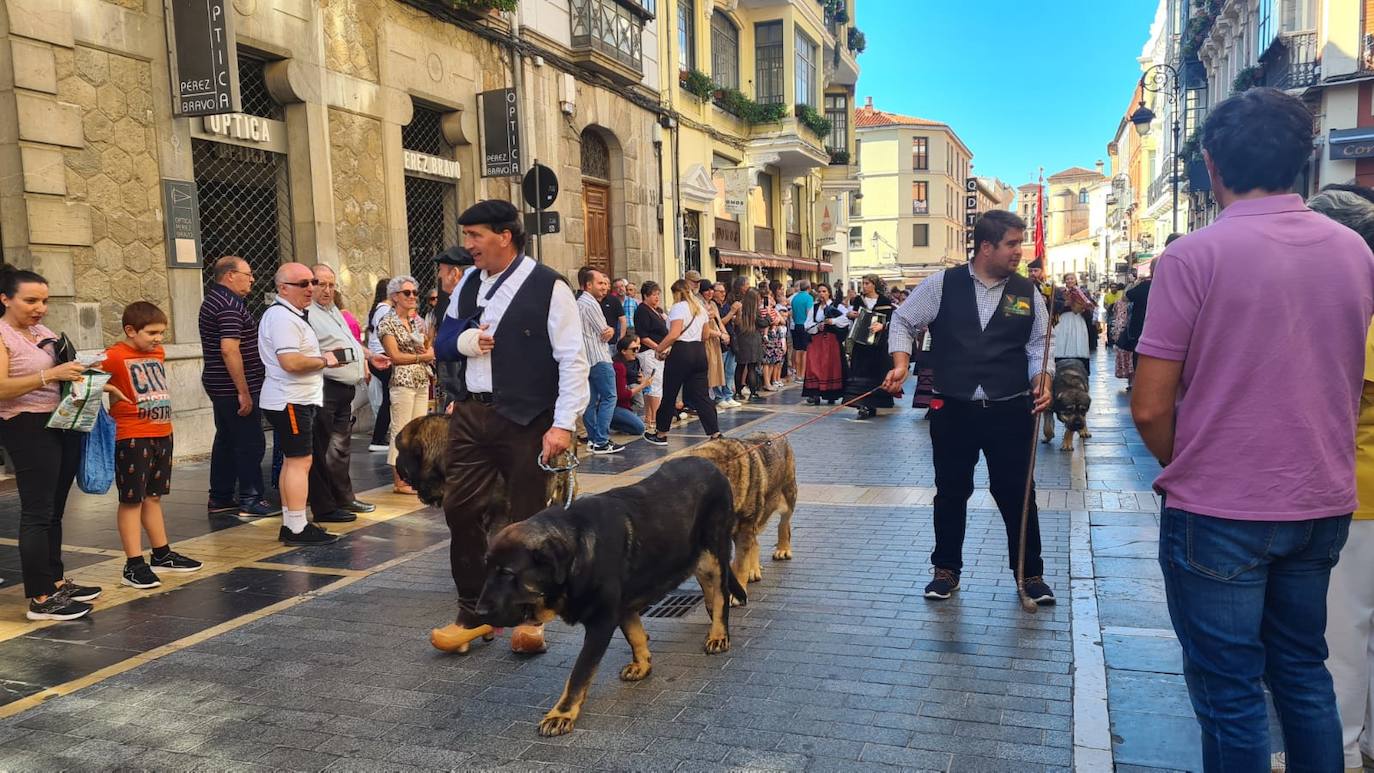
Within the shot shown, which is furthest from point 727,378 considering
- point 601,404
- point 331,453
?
point 331,453

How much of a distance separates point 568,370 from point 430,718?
1.54 m

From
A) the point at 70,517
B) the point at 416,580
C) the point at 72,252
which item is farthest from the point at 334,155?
the point at 416,580

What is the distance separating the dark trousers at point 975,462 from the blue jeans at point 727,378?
991 centimetres

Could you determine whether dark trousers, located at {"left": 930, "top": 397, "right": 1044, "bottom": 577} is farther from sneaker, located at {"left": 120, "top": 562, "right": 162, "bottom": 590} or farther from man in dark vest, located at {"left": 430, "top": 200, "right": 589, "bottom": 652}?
sneaker, located at {"left": 120, "top": 562, "right": 162, "bottom": 590}

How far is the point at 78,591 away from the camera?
5.11m

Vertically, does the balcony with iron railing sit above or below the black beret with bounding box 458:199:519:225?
above

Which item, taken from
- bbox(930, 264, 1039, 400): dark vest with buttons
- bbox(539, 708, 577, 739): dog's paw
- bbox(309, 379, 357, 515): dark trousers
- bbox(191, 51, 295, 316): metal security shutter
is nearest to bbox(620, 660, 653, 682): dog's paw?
bbox(539, 708, 577, 739): dog's paw

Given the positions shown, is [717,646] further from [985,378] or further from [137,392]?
[137,392]

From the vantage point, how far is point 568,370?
13.7 ft

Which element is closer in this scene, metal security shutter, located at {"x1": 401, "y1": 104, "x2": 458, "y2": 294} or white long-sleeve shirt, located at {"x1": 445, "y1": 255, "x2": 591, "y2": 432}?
white long-sleeve shirt, located at {"x1": 445, "y1": 255, "x2": 591, "y2": 432}

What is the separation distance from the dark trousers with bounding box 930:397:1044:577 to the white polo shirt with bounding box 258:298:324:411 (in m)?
4.18

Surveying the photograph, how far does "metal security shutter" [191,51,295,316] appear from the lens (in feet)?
33.6

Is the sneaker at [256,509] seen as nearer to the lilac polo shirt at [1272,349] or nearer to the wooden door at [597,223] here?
the lilac polo shirt at [1272,349]

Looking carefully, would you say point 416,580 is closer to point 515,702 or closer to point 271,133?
point 515,702
